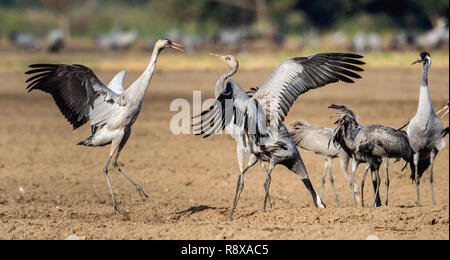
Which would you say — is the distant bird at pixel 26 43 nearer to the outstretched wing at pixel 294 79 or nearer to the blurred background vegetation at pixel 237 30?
the blurred background vegetation at pixel 237 30

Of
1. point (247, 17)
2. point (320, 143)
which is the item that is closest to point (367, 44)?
point (247, 17)

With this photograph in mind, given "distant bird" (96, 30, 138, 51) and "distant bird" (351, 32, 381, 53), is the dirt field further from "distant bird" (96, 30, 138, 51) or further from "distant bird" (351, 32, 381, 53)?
"distant bird" (96, 30, 138, 51)

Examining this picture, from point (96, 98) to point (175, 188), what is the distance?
228cm

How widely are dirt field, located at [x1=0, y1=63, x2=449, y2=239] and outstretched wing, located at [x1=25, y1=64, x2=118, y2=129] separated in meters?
1.14

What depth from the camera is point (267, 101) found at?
25.6ft

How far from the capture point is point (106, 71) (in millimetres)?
23422

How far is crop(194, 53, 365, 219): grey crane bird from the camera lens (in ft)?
24.5

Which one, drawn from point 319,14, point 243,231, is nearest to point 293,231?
point 243,231

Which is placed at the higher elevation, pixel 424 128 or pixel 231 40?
pixel 231 40

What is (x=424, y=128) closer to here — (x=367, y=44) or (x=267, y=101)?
(x=267, y=101)

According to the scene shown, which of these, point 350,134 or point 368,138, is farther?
point 350,134

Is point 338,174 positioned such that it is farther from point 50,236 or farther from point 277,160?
point 50,236

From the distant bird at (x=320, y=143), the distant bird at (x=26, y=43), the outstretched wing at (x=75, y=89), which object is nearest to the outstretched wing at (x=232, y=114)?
the outstretched wing at (x=75, y=89)

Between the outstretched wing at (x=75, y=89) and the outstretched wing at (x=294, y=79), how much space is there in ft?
5.78
